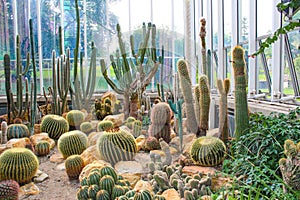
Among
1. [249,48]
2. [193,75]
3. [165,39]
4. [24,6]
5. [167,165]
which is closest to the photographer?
[167,165]

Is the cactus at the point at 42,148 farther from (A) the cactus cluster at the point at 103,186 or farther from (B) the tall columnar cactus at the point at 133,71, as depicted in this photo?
(A) the cactus cluster at the point at 103,186

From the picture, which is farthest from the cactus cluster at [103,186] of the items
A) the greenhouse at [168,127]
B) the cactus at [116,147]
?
the cactus at [116,147]

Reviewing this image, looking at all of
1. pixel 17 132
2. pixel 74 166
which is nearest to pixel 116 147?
pixel 74 166

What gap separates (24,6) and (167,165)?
13.3ft

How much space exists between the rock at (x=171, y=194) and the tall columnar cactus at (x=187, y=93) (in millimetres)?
675

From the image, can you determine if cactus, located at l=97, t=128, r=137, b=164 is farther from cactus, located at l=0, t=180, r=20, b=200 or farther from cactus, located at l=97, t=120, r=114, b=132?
cactus, located at l=0, t=180, r=20, b=200

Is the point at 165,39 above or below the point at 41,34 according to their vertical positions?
below

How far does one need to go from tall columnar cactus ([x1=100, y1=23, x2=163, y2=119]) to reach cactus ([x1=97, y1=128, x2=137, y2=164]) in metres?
0.47

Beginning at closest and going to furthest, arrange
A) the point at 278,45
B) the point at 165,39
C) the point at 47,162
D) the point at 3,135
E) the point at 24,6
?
the point at 165,39, the point at 47,162, the point at 3,135, the point at 278,45, the point at 24,6

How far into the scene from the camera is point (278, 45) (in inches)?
124

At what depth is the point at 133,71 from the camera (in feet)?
8.20

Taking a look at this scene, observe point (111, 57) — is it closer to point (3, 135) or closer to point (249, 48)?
point (3, 135)

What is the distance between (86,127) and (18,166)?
2.10 ft

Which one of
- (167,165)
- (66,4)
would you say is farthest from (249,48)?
(66,4)
